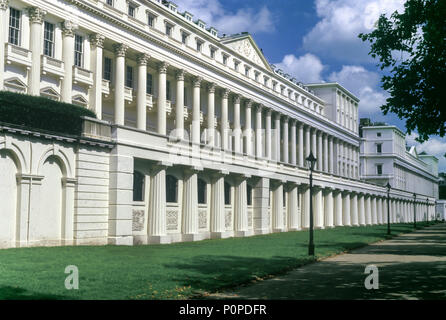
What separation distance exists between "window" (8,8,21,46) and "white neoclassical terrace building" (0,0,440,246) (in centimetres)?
7

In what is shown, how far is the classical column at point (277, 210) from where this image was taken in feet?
164

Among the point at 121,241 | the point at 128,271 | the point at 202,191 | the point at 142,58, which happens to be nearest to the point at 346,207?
the point at 142,58

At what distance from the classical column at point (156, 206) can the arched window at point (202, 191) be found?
21.8ft

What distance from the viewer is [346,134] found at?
103812 millimetres

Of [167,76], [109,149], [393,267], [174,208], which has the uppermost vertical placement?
[167,76]

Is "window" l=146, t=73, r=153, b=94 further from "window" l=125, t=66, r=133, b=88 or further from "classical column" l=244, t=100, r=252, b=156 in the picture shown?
"classical column" l=244, t=100, r=252, b=156

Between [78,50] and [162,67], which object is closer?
[78,50]

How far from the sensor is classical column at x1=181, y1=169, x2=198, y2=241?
34.2 m

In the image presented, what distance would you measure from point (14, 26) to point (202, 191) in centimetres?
1695

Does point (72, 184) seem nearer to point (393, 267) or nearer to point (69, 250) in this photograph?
point (69, 250)

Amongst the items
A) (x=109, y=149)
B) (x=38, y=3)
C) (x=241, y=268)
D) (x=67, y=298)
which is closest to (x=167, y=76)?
(x=38, y=3)

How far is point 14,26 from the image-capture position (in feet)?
113

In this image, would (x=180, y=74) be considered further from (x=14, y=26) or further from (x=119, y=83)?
(x=14, y=26)

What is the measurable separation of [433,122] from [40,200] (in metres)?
18.8
